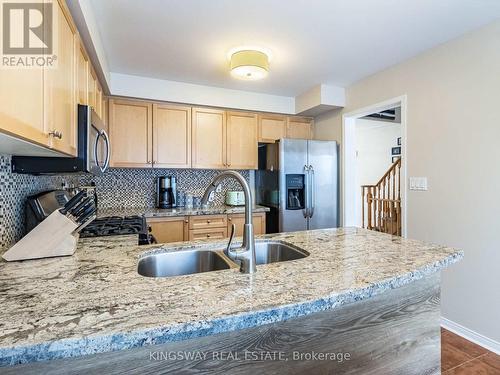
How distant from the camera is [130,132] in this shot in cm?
310

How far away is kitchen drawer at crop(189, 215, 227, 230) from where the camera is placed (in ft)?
10.2

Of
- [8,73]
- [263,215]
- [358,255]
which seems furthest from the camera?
[263,215]

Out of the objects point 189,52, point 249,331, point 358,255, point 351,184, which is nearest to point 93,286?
point 249,331

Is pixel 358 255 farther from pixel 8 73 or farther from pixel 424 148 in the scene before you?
pixel 424 148

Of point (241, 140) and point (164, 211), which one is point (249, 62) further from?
point (164, 211)

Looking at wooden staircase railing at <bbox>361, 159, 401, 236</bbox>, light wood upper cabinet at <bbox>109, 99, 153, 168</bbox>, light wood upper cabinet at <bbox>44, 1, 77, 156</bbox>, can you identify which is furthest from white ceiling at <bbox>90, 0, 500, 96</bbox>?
wooden staircase railing at <bbox>361, 159, 401, 236</bbox>

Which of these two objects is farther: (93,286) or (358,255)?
(358,255)

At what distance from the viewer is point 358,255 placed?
123 centimetres

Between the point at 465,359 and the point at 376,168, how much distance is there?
5.50m

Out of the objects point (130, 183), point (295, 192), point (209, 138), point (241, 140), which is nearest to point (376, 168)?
point (295, 192)

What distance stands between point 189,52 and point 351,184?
2.42 metres

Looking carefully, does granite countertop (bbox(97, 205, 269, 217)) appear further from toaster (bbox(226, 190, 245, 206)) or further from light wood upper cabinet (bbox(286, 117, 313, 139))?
light wood upper cabinet (bbox(286, 117, 313, 139))

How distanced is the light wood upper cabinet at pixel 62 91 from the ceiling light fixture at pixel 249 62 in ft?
3.91

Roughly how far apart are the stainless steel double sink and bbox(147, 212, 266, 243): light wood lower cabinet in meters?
1.42
